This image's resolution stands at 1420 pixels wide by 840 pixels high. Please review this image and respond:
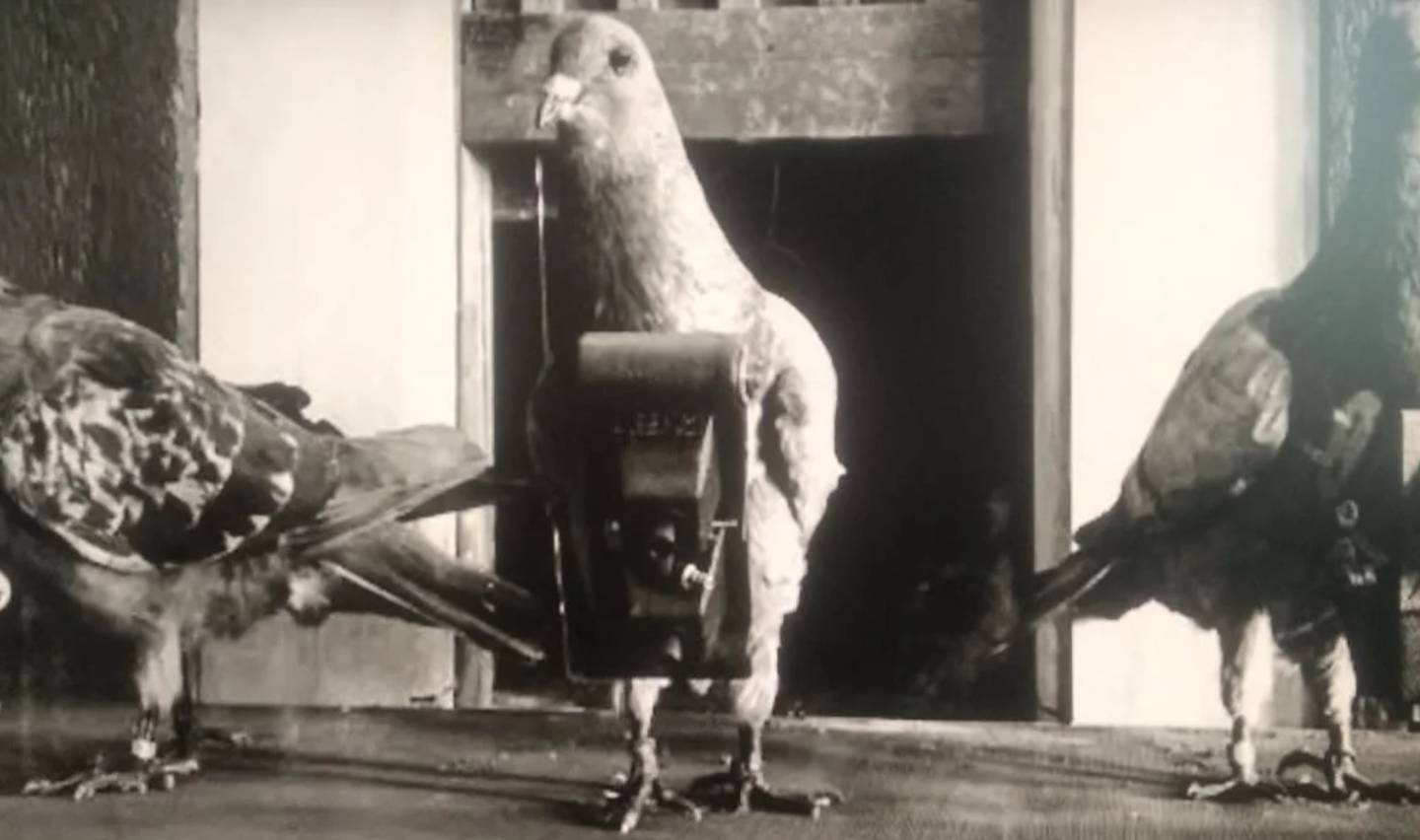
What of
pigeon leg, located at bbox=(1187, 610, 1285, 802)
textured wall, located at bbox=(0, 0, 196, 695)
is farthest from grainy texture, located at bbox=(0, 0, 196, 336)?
pigeon leg, located at bbox=(1187, 610, 1285, 802)

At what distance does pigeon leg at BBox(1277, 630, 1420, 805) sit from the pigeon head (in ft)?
2.59

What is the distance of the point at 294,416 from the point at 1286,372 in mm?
951

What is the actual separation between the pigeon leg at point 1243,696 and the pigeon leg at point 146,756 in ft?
3.24

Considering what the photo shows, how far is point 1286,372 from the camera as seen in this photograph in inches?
75.8

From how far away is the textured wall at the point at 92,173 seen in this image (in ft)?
6.68

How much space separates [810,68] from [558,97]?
0.85ft

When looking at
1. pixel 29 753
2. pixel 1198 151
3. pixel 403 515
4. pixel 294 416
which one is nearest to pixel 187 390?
pixel 294 416

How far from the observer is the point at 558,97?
190cm

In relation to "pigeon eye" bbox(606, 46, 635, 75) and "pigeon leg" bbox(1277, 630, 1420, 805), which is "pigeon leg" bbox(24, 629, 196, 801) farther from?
"pigeon leg" bbox(1277, 630, 1420, 805)

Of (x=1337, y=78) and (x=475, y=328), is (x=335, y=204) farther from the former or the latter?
(x=1337, y=78)

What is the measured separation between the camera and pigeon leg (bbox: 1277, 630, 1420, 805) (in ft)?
6.24

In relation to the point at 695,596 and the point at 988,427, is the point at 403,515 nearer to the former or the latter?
the point at 695,596

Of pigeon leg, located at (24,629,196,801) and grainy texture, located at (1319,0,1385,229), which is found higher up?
grainy texture, located at (1319,0,1385,229)

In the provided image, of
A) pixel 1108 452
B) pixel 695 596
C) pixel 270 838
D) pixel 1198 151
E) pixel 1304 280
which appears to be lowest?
pixel 270 838
